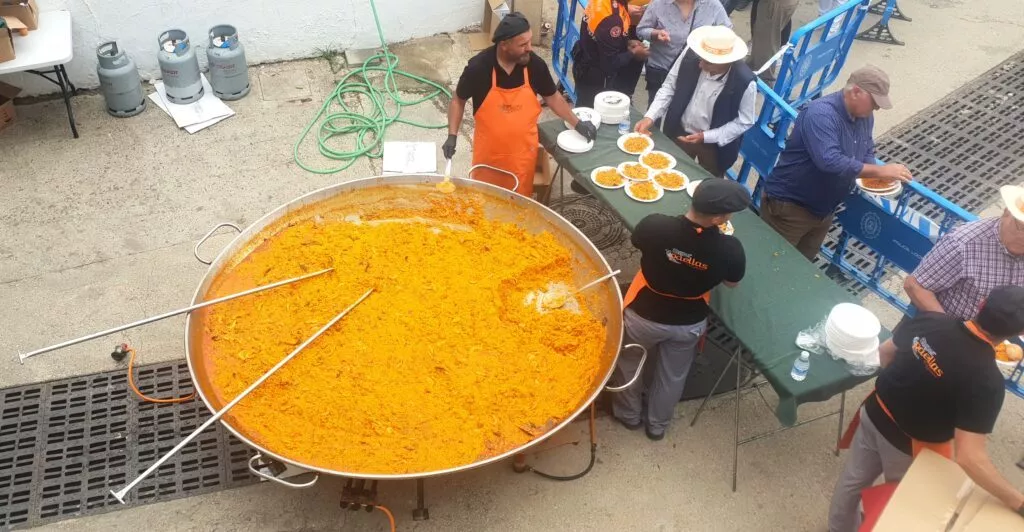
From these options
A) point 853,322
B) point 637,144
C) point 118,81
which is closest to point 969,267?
point 853,322

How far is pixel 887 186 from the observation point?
497 cm

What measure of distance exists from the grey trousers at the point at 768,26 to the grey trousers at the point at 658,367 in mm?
4571

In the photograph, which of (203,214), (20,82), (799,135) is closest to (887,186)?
(799,135)

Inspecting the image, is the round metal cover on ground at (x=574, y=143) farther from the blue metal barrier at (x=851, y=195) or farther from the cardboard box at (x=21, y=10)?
the cardboard box at (x=21, y=10)

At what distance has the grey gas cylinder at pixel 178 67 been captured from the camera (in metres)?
6.90

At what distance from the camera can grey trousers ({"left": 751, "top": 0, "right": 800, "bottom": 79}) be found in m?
7.64

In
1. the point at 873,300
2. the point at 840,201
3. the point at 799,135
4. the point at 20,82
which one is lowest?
the point at 873,300

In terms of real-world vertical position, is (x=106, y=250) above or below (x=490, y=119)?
below

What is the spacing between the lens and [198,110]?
7.11m

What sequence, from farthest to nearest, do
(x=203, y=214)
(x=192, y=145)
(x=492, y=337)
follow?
(x=192, y=145)
(x=203, y=214)
(x=492, y=337)

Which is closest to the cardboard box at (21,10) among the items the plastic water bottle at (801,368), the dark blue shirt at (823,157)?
the dark blue shirt at (823,157)

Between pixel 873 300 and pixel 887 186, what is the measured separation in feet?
4.11

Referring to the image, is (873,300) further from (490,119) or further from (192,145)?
(192,145)

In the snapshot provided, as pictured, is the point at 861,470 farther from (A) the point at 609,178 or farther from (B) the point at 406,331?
(B) the point at 406,331
